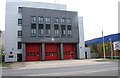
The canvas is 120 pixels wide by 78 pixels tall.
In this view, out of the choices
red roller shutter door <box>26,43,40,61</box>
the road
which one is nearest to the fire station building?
red roller shutter door <box>26,43,40,61</box>

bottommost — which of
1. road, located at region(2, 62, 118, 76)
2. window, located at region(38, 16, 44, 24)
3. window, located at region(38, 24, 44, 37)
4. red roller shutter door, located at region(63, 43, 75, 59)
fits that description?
road, located at region(2, 62, 118, 76)

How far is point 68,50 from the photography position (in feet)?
239

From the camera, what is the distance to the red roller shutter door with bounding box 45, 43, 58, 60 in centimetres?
6962

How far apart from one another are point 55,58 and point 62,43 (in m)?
5.13

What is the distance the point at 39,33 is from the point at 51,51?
6901 mm

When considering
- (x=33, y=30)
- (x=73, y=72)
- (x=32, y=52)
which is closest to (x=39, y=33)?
(x=33, y=30)

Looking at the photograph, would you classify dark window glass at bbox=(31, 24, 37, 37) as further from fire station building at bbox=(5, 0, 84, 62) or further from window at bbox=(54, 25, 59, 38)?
window at bbox=(54, 25, 59, 38)

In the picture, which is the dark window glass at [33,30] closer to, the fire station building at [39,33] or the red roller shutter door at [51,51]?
the fire station building at [39,33]

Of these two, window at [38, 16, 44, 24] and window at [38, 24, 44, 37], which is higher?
window at [38, 16, 44, 24]

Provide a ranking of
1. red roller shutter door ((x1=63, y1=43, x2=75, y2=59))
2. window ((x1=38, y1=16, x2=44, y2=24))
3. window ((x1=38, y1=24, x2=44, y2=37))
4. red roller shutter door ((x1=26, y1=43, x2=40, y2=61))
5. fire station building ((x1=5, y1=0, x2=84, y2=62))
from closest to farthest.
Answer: fire station building ((x1=5, y1=0, x2=84, y2=62))
red roller shutter door ((x1=26, y1=43, x2=40, y2=61))
window ((x1=38, y1=24, x2=44, y2=37))
window ((x1=38, y1=16, x2=44, y2=24))
red roller shutter door ((x1=63, y1=43, x2=75, y2=59))

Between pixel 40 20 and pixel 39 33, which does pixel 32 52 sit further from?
pixel 40 20

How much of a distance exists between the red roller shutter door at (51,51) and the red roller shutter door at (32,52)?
2.87 meters

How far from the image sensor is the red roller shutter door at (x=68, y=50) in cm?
7219

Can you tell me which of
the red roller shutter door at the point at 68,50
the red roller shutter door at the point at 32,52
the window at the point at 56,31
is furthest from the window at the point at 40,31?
the red roller shutter door at the point at 68,50
